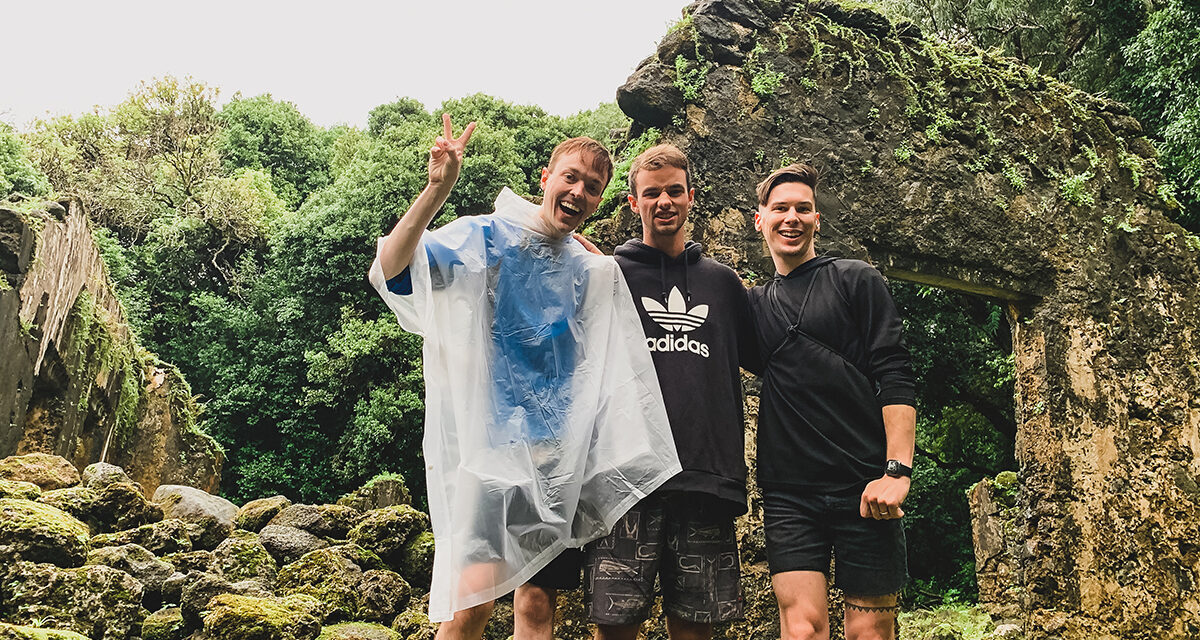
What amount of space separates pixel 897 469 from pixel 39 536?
13.4 feet

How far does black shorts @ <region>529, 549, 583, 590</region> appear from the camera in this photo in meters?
2.35

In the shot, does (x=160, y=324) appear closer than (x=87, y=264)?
No

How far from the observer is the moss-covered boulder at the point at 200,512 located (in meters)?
6.18

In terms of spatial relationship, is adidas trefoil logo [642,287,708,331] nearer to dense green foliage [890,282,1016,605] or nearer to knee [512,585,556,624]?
knee [512,585,556,624]

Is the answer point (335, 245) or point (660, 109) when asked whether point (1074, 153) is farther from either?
point (335, 245)

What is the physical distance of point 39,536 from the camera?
164 inches

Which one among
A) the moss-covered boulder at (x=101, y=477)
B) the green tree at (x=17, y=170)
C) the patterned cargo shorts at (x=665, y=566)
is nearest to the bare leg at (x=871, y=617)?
the patterned cargo shorts at (x=665, y=566)

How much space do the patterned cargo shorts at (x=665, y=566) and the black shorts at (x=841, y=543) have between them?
0.57 ft

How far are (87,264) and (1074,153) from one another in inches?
386

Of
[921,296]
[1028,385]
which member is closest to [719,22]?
[1028,385]

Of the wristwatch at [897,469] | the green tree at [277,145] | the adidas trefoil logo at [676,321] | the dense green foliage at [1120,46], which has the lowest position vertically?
the wristwatch at [897,469]

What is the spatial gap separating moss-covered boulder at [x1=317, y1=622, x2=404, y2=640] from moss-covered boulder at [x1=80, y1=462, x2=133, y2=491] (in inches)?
102

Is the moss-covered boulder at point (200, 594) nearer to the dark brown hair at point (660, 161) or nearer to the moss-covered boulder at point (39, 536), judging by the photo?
the moss-covered boulder at point (39, 536)

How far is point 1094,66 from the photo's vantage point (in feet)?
35.3
